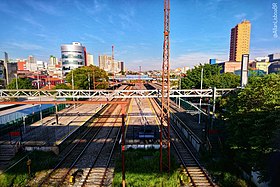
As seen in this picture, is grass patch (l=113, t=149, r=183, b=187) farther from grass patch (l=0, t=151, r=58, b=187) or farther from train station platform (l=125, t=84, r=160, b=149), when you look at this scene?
grass patch (l=0, t=151, r=58, b=187)

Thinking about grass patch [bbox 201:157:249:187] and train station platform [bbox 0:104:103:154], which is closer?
grass patch [bbox 201:157:249:187]

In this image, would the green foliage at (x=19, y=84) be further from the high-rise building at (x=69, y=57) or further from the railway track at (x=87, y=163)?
the high-rise building at (x=69, y=57)

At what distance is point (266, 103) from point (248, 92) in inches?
65.4

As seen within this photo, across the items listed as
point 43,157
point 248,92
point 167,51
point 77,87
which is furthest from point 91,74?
point 248,92

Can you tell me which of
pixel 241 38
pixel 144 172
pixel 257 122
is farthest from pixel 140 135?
pixel 241 38

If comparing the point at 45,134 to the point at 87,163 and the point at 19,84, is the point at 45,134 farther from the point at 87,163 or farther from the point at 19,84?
the point at 19,84

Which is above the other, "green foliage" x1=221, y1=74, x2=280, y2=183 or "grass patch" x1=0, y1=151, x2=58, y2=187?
"green foliage" x1=221, y1=74, x2=280, y2=183

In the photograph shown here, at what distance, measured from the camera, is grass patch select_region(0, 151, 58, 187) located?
1106 cm

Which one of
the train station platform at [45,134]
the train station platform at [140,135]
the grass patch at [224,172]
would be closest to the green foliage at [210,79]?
the train station platform at [140,135]

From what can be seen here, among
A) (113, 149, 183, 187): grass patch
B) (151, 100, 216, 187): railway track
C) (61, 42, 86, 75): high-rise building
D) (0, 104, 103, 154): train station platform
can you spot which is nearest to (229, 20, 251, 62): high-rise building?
(61, 42, 86, 75): high-rise building

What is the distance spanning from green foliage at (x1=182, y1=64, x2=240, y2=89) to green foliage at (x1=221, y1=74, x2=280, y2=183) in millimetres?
21646

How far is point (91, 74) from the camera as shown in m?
44.2

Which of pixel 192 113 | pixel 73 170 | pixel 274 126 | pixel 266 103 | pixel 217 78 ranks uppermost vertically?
pixel 217 78

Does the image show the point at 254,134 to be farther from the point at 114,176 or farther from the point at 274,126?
the point at 114,176
